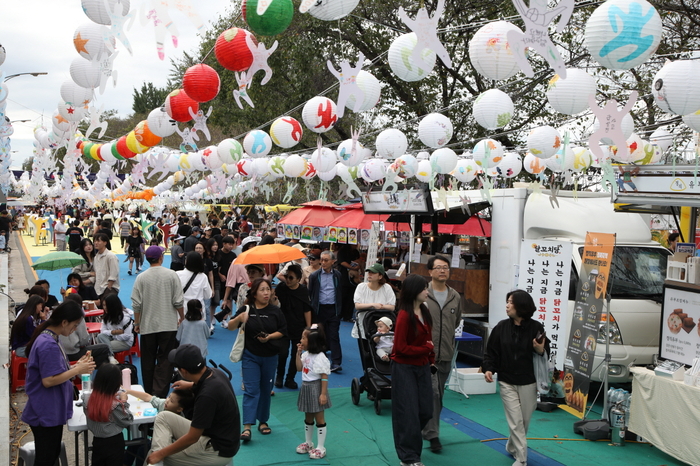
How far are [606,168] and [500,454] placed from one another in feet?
10.6

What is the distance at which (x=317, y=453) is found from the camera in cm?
555

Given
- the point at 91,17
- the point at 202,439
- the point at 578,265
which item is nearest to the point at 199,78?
the point at 91,17

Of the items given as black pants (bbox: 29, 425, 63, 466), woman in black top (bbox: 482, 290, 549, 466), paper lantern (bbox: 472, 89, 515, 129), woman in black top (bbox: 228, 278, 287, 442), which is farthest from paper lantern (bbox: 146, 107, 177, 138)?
woman in black top (bbox: 482, 290, 549, 466)

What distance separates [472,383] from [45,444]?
5.02 meters

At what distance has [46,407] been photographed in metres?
4.37

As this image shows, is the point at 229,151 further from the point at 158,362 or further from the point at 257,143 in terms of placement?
the point at 158,362

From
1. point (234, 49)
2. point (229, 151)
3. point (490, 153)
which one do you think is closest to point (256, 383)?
point (234, 49)

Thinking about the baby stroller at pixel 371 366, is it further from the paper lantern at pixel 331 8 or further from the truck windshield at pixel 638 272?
the paper lantern at pixel 331 8

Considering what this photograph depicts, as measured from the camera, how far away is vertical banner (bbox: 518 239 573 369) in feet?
24.3

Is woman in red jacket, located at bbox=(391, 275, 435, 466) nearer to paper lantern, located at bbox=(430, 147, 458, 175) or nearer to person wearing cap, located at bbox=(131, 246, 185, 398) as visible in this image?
person wearing cap, located at bbox=(131, 246, 185, 398)

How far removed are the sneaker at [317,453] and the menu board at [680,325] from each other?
12.1 ft

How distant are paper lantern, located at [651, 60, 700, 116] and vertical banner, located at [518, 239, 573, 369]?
2.58 meters

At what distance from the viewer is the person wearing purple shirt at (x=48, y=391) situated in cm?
436

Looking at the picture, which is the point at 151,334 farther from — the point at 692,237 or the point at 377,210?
the point at 692,237
